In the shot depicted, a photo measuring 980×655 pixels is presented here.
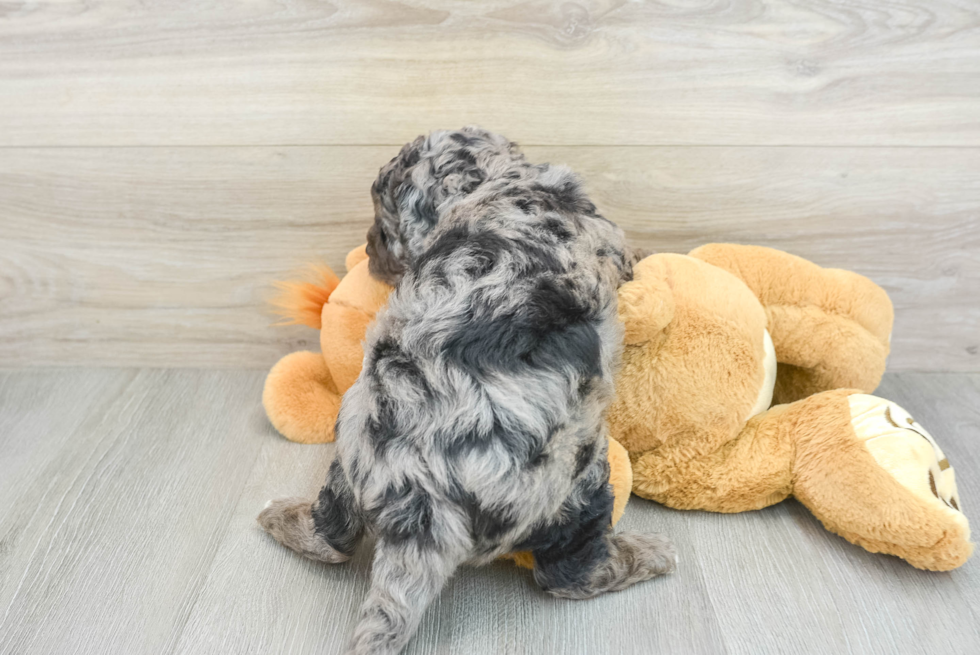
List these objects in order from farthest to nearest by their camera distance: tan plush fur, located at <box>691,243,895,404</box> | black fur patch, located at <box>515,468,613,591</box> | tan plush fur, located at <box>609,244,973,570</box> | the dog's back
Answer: tan plush fur, located at <box>691,243,895,404</box> → tan plush fur, located at <box>609,244,973,570</box> → black fur patch, located at <box>515,468,613,591</box> → the dog's back

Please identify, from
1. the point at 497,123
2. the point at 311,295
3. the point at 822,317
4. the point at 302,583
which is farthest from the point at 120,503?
the point at 822,317

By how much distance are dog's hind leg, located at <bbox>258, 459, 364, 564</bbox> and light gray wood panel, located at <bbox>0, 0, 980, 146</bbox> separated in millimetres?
874

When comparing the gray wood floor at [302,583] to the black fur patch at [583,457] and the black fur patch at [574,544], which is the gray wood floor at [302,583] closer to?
the black fur patch at [574,544]

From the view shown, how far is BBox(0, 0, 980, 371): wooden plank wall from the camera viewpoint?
163 cm

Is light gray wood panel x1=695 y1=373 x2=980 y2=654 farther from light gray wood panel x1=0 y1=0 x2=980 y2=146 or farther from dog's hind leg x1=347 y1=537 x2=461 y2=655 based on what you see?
light gray wood panel x1=0 y1=0 x2=980 y2=146

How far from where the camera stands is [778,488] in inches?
57.2

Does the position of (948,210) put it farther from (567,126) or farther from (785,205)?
(567,126)

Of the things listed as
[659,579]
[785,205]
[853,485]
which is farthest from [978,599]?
[785,205]

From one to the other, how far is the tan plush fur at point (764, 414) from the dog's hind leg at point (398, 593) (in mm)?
529

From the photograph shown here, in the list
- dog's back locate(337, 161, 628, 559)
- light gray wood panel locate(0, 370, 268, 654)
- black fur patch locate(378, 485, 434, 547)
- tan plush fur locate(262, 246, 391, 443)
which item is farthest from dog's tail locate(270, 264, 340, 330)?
black fur patch locate(378, 485, 434, 547)

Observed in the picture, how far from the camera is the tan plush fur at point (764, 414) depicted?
131 centimetres

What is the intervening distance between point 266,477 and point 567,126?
1.08m

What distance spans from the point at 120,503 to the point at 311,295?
618 mm

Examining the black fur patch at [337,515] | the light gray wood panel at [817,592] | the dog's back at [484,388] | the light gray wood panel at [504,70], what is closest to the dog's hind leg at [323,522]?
the black fur patch at [337,515]
